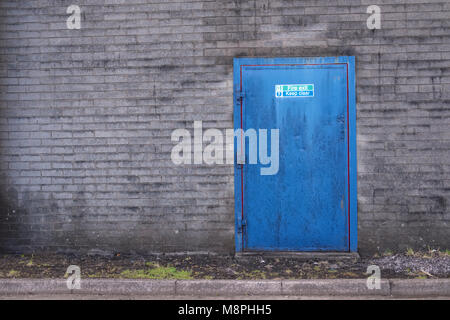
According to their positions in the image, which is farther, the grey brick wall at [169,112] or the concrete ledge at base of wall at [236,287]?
the grey brick wall at [169,112]

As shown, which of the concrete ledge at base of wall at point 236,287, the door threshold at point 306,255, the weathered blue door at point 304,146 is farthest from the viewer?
the weathered blue door at point 304,146

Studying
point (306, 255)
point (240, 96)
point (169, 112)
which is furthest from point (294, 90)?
point (306, 255)

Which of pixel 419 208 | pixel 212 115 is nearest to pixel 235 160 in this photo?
pixel 212 115

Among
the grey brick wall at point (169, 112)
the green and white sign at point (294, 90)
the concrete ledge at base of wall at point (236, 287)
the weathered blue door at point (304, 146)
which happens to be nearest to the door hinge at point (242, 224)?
the weathered blue door at point (304, 146)

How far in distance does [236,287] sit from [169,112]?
2721 mm

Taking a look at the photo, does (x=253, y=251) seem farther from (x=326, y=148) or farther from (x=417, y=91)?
(x=417, y=91)

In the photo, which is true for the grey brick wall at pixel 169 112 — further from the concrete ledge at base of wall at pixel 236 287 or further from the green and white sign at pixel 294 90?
the concrete ledge at base of wall at pixel 236 287

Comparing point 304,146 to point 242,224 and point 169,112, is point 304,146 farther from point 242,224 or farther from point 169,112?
point 169,112

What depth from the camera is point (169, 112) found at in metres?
6.52

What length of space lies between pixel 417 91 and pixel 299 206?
231 centimetres

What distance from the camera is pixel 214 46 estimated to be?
6.46 metres

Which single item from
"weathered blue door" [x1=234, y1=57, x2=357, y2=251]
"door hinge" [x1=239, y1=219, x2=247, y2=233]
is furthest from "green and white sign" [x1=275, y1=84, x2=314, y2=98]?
"door hinge" [x1=239, y1=219, x2=247, y2=233]

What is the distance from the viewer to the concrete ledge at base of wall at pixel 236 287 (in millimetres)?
5012

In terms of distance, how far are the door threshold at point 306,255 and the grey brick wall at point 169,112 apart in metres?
0.26
